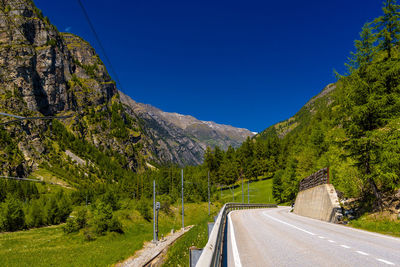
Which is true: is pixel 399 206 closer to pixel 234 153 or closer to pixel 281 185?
pixel 281 185

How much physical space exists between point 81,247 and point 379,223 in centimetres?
3205

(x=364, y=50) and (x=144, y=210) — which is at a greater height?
(x=364, y=50)

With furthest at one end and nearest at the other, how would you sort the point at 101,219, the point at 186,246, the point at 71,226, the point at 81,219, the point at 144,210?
the point at 144,210 < the point at 81,219 < the point at 71,226 < the point at 101,219 < the point at 186,246

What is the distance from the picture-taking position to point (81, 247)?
107ft

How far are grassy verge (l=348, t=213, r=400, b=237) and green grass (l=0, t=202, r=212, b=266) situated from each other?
67.1 ft

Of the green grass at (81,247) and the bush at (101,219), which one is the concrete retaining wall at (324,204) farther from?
the bush at (101,219)

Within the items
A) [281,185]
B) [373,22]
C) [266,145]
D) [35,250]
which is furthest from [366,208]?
[266,145]

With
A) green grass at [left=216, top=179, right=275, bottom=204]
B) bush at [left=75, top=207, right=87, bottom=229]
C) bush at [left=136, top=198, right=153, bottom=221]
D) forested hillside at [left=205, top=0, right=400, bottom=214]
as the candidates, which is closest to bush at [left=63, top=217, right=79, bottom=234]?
bush at [left=75, top=207, right=87, bottom=229]

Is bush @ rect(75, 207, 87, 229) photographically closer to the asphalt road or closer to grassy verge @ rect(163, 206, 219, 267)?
grassy verge @ rect(163, 206, 219, 267)

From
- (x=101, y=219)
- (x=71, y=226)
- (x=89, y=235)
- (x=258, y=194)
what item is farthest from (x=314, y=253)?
(x=258, y=194)

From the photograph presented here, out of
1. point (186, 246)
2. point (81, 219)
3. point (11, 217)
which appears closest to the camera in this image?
point (186, 246)

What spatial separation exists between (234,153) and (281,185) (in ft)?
160

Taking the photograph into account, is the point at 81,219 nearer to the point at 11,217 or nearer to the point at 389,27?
the point at 11,217

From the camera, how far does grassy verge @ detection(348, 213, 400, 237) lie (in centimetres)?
1200
